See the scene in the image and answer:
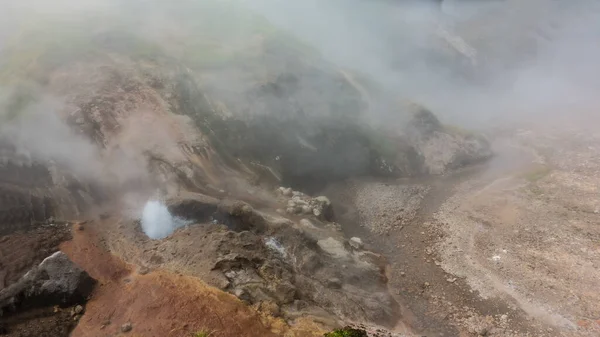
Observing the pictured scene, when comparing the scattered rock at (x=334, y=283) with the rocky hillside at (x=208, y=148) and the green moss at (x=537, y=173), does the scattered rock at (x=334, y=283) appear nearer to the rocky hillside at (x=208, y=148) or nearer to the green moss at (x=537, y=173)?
the rocky hillside at (x=208, y=148)

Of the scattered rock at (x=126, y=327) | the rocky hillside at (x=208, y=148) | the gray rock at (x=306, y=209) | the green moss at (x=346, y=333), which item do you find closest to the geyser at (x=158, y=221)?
the rocky hillside at (x=208, y=148)

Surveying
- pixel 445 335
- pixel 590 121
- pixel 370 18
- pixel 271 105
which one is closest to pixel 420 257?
pixel 445 335

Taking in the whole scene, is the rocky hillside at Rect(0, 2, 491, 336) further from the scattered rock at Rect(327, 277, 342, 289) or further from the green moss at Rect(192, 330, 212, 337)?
the green moss at Rect(192, 330, 212, 337)

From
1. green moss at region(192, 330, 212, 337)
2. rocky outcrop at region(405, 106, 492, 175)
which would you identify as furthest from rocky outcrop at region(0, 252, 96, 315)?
rocky outcrop at region(405, 106, 492, 175)

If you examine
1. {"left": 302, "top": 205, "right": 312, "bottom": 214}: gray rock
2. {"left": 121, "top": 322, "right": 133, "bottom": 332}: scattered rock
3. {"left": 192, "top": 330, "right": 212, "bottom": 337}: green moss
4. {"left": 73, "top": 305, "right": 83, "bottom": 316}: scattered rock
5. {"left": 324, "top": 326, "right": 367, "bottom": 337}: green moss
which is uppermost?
{"left": 324, "top": 326, "right": 367, "bottom": 337}: green moss

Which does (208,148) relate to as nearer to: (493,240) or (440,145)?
(493,240)

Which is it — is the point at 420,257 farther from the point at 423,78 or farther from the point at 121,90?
the point at 423,78

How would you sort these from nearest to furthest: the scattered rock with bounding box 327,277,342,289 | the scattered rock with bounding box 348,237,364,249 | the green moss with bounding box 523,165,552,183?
the scattered rock with bounding box 327,277,342,289 → the scattered rock with bounding box 348,237,364,249 → the green moss with bounding box 523,165,552,183
